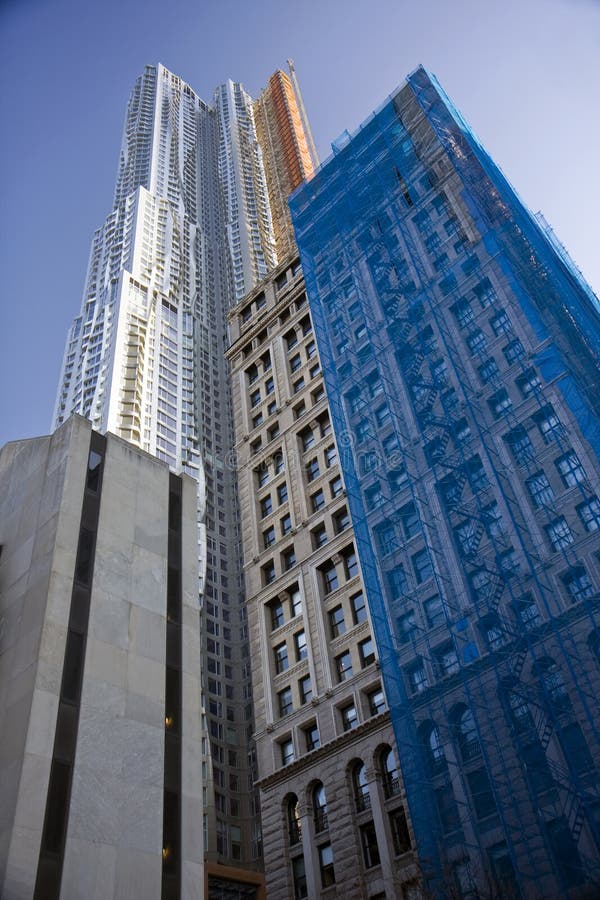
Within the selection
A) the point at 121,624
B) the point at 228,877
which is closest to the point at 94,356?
the point at 228,877

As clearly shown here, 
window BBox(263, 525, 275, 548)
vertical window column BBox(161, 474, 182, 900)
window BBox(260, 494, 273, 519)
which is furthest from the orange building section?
vertical window column BBox(161, 474, 182, 900)

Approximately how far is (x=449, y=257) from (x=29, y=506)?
30912 millimetres

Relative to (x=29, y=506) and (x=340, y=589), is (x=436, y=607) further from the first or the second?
(x=29, y=506)

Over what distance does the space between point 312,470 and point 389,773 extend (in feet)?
71.4

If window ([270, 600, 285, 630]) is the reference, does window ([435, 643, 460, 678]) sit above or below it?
below

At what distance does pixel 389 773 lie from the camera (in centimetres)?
4222

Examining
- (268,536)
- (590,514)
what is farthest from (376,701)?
(268,536)

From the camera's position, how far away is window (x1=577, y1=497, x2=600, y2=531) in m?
37.3

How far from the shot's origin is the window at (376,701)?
44562mm

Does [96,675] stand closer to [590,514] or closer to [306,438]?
[590,514]

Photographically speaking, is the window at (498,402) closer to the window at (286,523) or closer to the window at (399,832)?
the window at (286,523)

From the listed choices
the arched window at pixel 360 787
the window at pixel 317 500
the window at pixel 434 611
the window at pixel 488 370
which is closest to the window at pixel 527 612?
the window at pixel 434 611

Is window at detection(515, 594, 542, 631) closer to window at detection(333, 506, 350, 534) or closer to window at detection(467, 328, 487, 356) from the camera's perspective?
window at detection(467, 328, 487, 356)

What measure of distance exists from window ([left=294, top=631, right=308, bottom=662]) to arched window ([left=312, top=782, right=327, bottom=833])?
7.52 metres
